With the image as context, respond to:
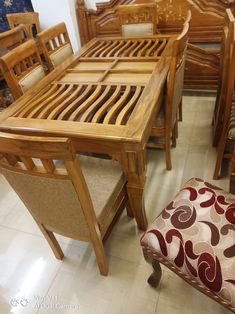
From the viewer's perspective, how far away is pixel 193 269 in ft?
2.66

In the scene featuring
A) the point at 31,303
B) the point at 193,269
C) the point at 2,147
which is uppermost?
the point at 2,147

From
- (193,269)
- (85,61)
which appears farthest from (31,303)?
(85,61)

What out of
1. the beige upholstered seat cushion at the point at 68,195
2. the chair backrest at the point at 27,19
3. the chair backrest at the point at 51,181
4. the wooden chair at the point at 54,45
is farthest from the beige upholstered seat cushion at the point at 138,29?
the chair backrest at the point at 51,181

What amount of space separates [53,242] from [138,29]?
178 cm

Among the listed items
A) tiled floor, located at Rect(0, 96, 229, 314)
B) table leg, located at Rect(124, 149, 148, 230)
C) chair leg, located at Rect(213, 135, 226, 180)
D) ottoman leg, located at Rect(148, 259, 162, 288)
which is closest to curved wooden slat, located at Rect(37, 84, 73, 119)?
table leg, located at Rect(124, 149, 148, 230)

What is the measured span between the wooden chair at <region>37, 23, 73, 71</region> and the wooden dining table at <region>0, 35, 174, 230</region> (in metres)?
0.19

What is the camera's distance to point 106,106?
117 centimetres

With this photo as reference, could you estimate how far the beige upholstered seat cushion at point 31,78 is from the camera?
4.76 feet

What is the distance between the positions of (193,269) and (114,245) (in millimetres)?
601

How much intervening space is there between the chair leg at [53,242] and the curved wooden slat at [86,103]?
0.53 metres

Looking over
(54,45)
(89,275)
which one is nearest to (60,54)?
(54,45)

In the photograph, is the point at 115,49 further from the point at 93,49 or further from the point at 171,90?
the point at 171,90

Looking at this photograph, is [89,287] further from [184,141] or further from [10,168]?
[184,141]

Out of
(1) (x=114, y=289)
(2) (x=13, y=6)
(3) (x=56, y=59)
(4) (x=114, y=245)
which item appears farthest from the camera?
(2) (x=13, y=6)
